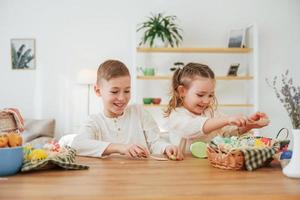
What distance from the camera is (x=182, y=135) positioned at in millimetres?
1611

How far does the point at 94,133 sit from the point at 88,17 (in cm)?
366

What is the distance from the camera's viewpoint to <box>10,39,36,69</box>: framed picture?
5051 millimetres

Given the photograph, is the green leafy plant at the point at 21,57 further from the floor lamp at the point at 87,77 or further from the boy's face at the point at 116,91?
the boy's face at the point at 116,91

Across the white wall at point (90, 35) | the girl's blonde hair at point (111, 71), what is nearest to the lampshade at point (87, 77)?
the white wall at point (90, 35)

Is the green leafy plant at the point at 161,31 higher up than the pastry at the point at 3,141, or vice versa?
the green leafy plant at the point at 161,31

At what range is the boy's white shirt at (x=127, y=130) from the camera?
165 centimetres

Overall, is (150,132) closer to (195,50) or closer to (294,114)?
(294,114)

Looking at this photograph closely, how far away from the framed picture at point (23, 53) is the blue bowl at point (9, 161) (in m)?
4.20

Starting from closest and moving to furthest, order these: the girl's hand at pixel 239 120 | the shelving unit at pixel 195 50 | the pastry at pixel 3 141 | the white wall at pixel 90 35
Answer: the pastry at pixel 3 141, the girl's hand at pixel 239 120, the shelving unit at pixel 195 50, the white wall at pixel 90 35

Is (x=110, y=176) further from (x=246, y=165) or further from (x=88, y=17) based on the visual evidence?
(x=88, y=17)

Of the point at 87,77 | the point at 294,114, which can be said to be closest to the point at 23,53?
the point at 87,77

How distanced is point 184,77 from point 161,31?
292cm

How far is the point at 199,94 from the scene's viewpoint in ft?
5.51

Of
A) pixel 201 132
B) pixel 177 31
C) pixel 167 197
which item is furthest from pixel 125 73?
pixel 177 31
